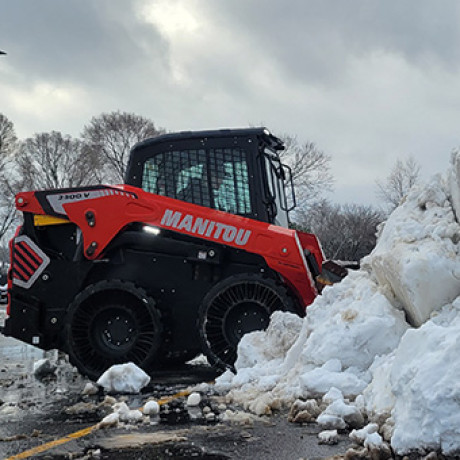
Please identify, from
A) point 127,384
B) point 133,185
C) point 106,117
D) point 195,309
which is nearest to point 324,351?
point 127,384

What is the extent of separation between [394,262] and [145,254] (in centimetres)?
340

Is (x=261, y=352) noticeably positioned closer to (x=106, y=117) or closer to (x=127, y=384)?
(x=127, y=384)

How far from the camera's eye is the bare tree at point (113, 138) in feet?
104

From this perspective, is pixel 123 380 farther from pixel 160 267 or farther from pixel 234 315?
pixel 160 267

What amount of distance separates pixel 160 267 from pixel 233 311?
3.65 ft

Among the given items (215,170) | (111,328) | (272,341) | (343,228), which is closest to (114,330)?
(111,328)

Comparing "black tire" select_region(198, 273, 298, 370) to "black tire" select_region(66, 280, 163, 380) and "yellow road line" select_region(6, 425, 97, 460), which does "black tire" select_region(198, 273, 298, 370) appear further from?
"yellow road line" select_region(6, 425, 97, 460)

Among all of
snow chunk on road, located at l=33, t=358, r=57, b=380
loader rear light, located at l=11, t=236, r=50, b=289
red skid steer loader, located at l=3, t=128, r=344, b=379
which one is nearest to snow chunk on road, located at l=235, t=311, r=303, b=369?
red skid steer loader, located at l=3, t=128, r=344, b=379

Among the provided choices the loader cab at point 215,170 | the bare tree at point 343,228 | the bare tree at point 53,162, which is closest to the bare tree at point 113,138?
the bare tree at point 53,162

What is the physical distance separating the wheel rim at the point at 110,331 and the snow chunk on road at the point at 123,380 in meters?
0.89

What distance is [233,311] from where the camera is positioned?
7242 millimetres

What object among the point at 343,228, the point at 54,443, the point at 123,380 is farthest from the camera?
the point at 343,228

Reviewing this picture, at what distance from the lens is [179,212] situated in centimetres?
752

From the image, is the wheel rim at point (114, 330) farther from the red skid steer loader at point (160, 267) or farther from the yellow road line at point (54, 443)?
the yellow road line at point (54, 443)
